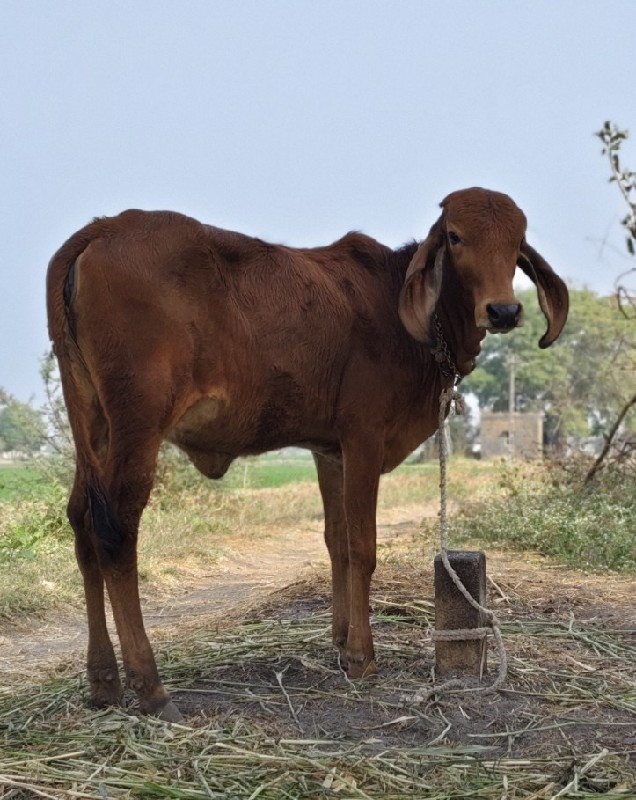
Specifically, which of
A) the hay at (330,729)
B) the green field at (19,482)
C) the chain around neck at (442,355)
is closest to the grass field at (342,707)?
the hay at (330,729)

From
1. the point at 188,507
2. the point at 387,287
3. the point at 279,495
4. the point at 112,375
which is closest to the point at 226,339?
the point at 112,375

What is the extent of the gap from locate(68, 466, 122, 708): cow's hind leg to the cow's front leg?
116 cm

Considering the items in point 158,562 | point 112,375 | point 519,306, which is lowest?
point 158,562

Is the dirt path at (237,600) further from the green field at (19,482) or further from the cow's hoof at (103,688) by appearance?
the green field at (19,482)

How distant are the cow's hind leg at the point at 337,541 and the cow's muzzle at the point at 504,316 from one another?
1301mm

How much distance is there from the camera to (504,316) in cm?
425

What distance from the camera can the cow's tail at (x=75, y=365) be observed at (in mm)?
4215

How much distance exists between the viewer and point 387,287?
16.6 ft

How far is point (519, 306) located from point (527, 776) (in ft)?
6.37

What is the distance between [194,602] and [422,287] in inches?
175

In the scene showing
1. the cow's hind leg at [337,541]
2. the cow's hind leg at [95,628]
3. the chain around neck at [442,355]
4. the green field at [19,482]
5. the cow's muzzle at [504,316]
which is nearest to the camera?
the cow's muzzle at [504,316]

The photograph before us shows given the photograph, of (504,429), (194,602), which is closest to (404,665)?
(194,602)

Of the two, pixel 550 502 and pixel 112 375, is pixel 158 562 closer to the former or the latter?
pixel 550 502

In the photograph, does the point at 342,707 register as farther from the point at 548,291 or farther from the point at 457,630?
the point at 548,291
